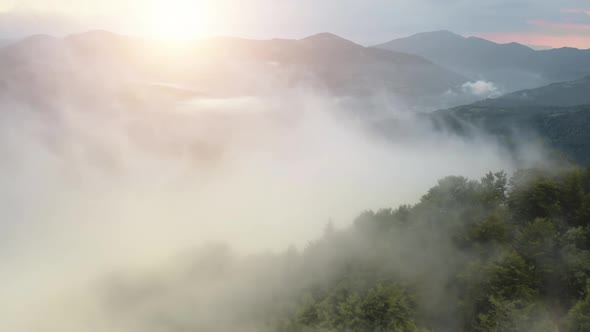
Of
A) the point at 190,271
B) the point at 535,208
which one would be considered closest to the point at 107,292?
the point at 190,271

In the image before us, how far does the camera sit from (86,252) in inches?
5157

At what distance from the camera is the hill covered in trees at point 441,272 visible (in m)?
27.8

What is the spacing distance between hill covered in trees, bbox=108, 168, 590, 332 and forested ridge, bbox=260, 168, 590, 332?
0.10 metres

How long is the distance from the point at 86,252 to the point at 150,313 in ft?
314

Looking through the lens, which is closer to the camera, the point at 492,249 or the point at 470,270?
the point at 470,270

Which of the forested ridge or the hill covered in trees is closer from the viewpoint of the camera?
the forested ridge

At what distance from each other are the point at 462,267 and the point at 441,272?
1.80m

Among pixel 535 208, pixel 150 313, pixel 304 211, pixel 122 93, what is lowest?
pixel 304 211

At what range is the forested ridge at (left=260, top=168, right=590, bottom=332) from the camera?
2759 cm

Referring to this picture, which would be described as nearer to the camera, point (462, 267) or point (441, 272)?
point (462, 267)

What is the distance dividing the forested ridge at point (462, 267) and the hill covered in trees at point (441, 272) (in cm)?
10

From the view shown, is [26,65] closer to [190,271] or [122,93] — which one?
[122,93]

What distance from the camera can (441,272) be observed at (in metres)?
32.9

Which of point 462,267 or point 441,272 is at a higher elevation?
point 462,267
